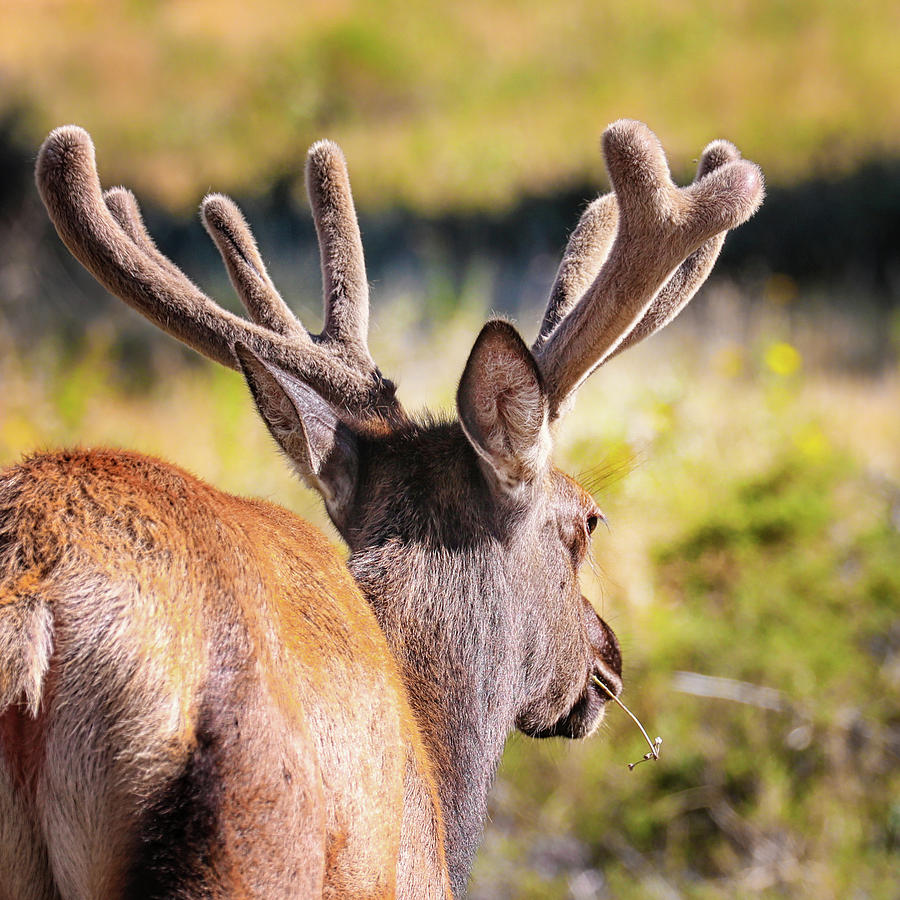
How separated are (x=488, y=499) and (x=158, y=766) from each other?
908mm

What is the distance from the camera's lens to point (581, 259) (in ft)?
8.07

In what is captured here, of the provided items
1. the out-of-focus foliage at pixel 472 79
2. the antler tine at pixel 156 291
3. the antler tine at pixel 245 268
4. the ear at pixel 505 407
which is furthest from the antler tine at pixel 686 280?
the out-of-focus foliage at pixel 472 79

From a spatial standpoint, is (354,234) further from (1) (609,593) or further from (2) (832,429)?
(2) (832,429)

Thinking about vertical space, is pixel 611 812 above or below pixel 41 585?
below

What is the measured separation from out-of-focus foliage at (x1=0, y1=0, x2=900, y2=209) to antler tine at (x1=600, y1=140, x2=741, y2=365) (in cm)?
1039

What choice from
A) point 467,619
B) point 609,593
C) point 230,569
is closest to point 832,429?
point 609,593

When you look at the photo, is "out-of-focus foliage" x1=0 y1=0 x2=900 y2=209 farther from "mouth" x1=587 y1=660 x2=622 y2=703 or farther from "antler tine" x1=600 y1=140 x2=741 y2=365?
"mouth" x1=587 y1=660 x2=622 y2=703

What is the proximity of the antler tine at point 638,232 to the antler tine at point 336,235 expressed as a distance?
590mm

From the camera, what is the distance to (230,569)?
1.41 m

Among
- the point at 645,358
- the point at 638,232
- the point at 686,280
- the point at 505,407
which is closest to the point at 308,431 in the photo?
the point at 505,407

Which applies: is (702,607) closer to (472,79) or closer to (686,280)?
(686,280)

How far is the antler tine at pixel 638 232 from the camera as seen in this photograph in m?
1.95

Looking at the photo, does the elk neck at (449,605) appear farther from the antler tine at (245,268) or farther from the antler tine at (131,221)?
the antler tine at (131,221)

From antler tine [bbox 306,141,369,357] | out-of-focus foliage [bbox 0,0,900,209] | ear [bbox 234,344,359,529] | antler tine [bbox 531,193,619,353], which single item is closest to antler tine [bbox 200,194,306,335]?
antler tine [bbox 306,141,369,357]
